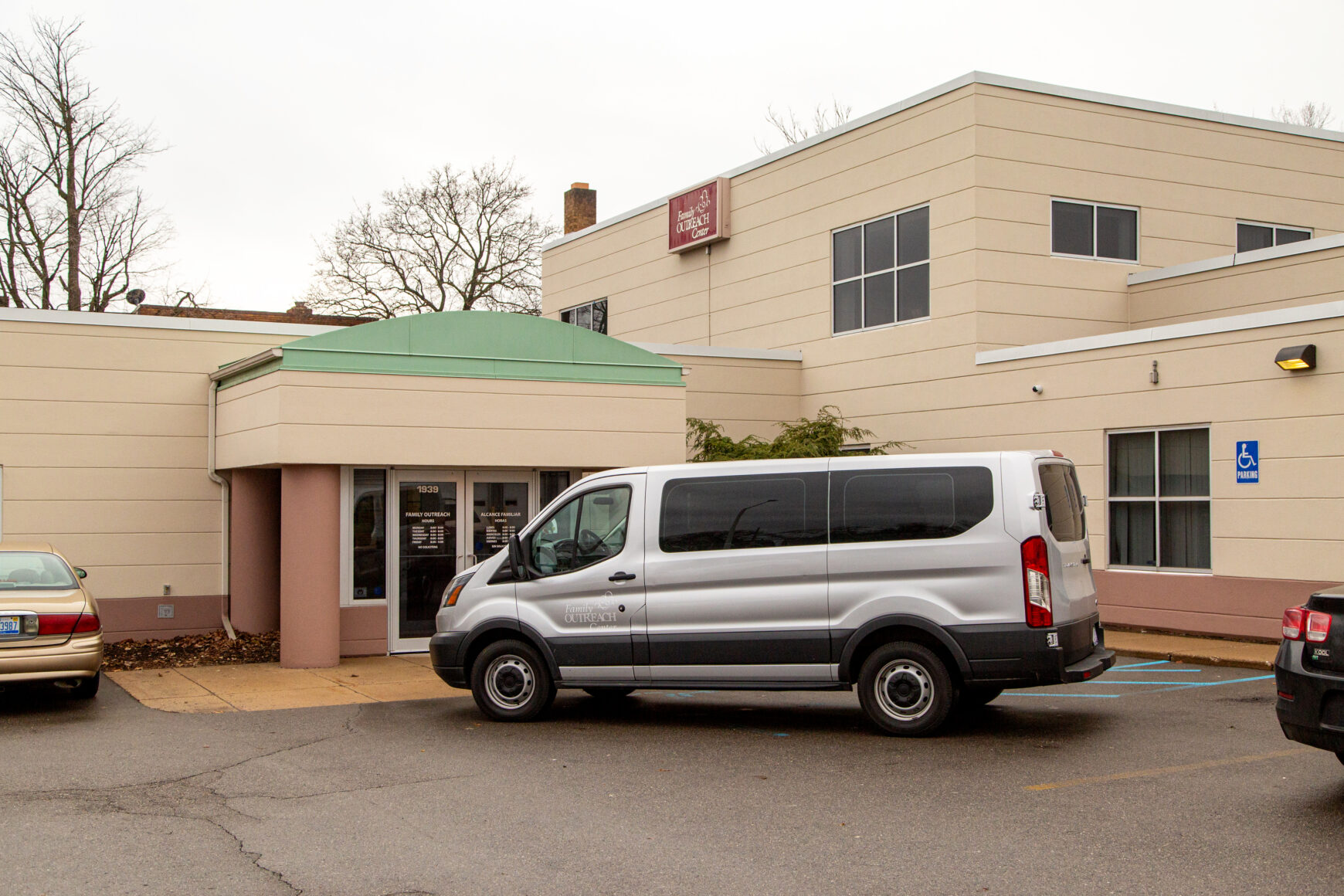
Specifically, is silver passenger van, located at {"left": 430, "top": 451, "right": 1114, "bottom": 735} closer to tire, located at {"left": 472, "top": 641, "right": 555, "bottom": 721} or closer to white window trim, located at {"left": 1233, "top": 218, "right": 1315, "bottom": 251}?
tire, located at {"left": 472, "top": 641, "right": 555, "bottom": 721}

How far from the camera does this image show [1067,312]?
19.2m

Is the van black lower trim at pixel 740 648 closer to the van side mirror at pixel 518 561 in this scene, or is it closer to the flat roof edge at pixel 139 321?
the van side mirror at pixel 518 561

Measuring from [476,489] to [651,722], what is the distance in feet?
17.6

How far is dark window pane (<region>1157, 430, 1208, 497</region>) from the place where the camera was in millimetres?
15320

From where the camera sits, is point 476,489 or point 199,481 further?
point 199,481

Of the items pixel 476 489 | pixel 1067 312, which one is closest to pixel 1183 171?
pixel 1067 312

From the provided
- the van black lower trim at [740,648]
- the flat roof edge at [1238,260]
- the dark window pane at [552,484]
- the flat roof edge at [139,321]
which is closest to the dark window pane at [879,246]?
the flat roof edge at [1238,260]

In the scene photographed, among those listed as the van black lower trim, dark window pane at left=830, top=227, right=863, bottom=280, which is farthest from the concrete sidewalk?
dark window pane at left=830, top=227, right=863, bottom=280

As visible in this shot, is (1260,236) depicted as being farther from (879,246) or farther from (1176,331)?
(1176,331)

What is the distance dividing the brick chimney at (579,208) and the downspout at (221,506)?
18514mm

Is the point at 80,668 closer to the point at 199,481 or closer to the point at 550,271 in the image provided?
the point at 199,481

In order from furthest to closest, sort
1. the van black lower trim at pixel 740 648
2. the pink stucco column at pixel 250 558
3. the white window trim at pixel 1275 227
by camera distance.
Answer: the white window trim at pixel 1275 227 < the pink stucco column at pixel 250 558 < the van black lower trim at pixel 740 648

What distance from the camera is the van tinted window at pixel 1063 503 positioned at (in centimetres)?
932

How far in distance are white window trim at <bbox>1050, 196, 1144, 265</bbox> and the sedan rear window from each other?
1425cm
